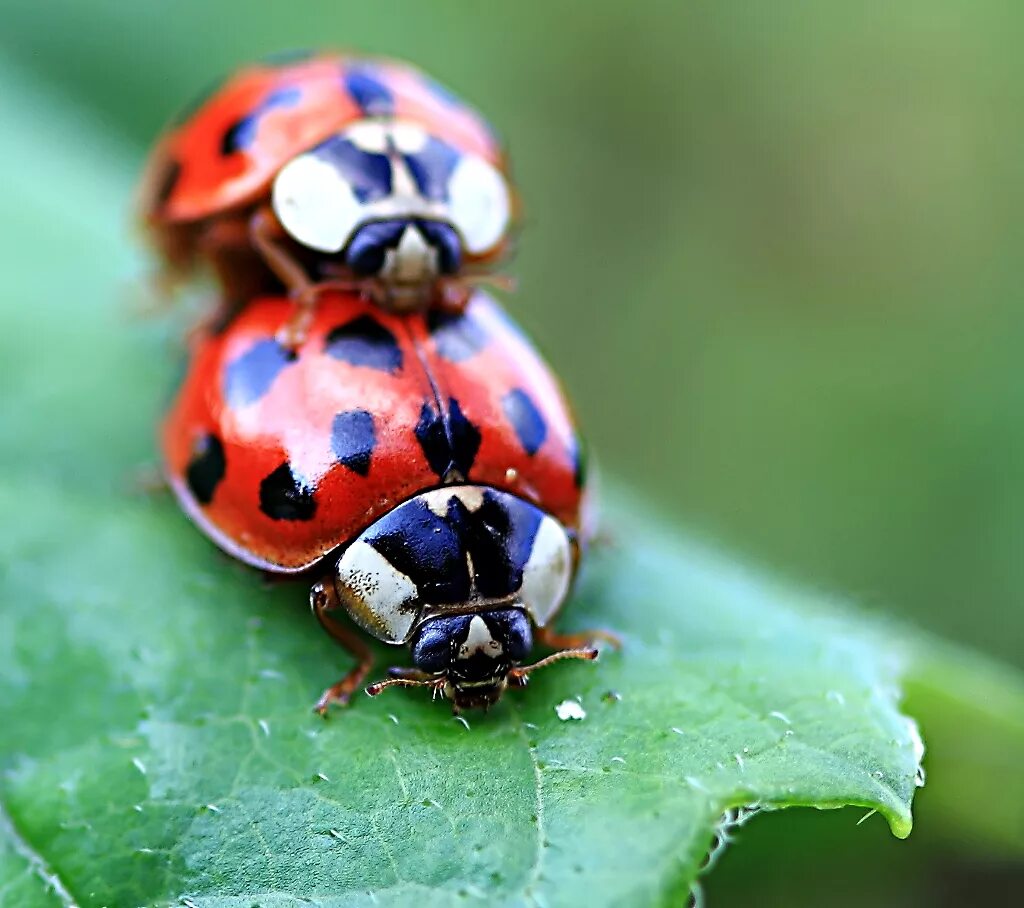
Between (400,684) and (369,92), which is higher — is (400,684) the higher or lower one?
the lower one

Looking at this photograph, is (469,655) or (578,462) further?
(578,462)

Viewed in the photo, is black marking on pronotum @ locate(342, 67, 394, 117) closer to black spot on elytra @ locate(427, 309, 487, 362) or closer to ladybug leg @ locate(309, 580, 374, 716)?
black spot on elytra @ locate(427, 309, 487, 362)

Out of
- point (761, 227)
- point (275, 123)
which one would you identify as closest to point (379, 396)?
point (275, 123)

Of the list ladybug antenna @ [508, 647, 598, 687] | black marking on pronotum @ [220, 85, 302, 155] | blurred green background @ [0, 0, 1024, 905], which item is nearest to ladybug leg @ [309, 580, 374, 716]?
ladybug antenna @ [508, 647, 598, 687]

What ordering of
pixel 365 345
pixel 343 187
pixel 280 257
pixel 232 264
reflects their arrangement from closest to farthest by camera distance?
pixel 365 345 < pixel 343 187 < pixel 280 257 < pixel 232 264

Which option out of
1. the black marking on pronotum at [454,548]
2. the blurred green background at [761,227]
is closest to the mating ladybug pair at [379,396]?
the black marking on pronotum at [454,548]

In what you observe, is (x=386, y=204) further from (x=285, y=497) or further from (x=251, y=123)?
(x=285, y=497)

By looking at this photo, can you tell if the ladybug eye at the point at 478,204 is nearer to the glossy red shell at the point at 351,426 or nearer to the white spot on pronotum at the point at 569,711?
the glossy red shell at the point at 351,426
